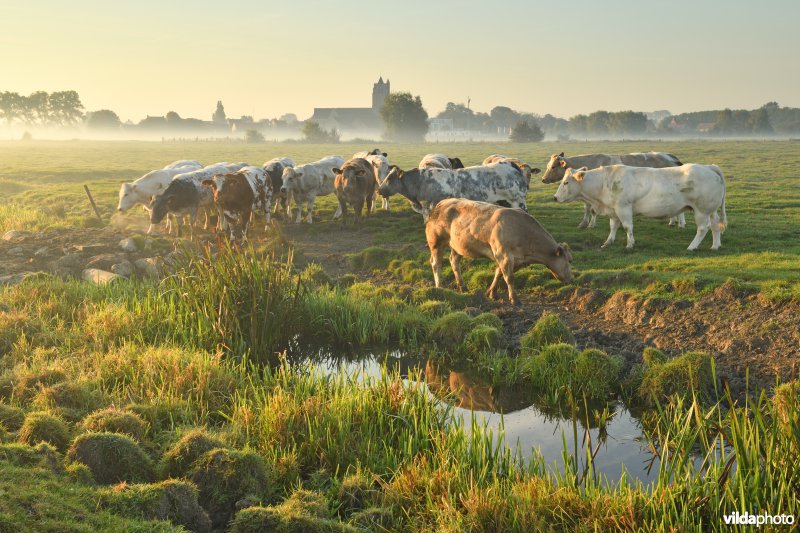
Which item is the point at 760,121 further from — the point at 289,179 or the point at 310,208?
the point at 289,179

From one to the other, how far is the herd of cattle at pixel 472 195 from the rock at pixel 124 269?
3.51 m

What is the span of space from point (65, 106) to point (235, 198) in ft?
449

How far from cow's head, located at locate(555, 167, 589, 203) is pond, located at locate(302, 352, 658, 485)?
7605 millimetres

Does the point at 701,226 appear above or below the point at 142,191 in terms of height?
below

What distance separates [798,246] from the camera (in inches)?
538

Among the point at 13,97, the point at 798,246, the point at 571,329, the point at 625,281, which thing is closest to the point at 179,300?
the point at 571,329

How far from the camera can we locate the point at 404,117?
329ft

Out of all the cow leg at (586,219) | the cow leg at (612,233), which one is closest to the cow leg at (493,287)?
the cow leg at (612,233)

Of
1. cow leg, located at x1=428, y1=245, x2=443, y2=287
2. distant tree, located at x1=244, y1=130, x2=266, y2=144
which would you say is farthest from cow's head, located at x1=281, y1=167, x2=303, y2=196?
distant tree, located at x1=244, y1=130, x2=266, y2=144

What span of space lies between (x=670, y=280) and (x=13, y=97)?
14541 centimetres

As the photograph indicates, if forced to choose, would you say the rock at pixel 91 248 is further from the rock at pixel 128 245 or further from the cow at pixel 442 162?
the cow at pixel 442 162

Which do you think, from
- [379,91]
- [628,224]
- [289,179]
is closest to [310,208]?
[289,179]

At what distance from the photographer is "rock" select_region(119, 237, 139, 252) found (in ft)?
47.6

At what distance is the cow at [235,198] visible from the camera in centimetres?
1705
